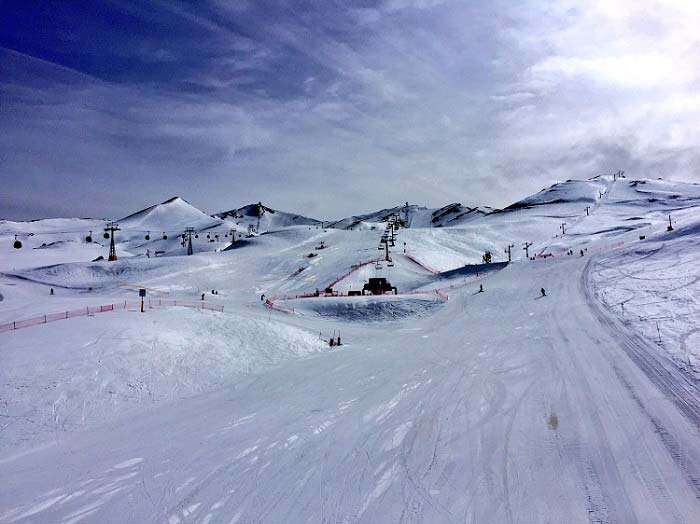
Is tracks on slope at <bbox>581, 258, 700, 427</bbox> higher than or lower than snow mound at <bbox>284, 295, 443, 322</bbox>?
lower

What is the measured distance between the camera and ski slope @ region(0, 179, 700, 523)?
34.8ft

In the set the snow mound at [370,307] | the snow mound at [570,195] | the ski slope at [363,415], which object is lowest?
the ski slope at [363,415]

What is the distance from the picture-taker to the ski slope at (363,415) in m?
10.6

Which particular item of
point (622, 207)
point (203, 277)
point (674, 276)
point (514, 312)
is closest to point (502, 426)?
point (514, 312)

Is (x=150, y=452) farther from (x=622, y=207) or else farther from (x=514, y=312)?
(x=622, y=207)

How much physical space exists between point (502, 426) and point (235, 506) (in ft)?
30.2

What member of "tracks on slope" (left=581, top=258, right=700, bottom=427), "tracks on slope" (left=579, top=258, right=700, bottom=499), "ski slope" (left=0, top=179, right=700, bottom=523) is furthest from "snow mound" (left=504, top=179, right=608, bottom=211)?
"tracks on slope" (left=579, top=258, right=700, bottom=499)

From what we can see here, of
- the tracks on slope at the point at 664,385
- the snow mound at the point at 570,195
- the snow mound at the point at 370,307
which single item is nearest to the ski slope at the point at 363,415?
the tracks on slope at the point at 664,385

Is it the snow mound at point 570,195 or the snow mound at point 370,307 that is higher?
the snow mound at point 570,195

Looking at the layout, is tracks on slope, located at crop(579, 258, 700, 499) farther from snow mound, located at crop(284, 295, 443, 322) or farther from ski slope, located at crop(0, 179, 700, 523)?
snow mound, located at crop(284, 295, 443, 322)

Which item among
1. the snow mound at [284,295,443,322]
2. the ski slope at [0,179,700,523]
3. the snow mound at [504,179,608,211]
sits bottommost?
the ski slope at [0,179,700,523]

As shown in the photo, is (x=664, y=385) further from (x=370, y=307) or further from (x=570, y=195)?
(x=570, y=195)

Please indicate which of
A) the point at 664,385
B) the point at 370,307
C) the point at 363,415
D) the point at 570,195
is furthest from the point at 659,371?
the point at 570,195

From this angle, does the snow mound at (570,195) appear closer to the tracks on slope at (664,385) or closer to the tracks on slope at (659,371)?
the tracks on slope at (659,371)
